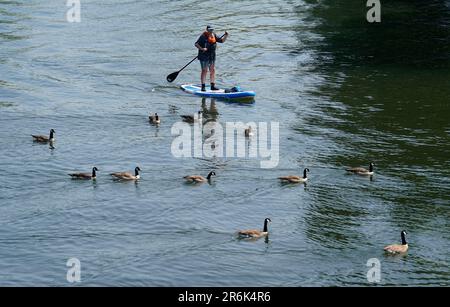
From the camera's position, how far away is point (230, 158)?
39062mm

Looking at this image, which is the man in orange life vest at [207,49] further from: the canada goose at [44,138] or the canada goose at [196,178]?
the canada goose at [196,178]

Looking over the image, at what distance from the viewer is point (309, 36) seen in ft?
203

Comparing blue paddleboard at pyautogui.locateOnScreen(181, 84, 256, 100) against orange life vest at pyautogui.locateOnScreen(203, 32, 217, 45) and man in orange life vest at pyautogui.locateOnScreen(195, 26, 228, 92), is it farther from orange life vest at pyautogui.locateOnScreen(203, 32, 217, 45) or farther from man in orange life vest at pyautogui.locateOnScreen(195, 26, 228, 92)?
orange life vest at pyautogui.locateOnScreen(203, 32, 217, 45)

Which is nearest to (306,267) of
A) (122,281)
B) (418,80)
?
(122,281)

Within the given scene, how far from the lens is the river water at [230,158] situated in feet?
97.1

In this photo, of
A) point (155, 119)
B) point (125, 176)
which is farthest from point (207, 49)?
point (125, 176)

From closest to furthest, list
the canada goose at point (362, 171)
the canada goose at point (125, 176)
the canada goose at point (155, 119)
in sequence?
the canada goose at point (125, 176), the canada goose at point (362, 171), the canada goose at point (155, 119)

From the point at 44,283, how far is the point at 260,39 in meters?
36.4

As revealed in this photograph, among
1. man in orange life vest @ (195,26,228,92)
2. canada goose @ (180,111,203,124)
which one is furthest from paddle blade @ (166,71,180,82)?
canada goose @ (180,111,203,124)

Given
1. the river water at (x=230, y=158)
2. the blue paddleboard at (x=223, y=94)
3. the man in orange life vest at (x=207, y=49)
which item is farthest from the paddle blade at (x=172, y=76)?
the man in orange life vest at (x=207, y=49)

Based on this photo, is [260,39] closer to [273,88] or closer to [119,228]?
[273,88]

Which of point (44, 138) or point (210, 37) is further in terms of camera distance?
point (210, 37)

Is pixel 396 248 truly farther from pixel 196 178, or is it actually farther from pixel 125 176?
pixel 125 176

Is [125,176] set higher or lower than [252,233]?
higher
